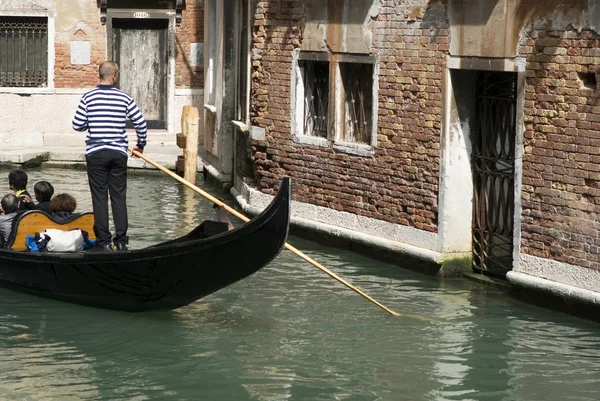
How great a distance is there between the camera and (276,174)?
10789 mm

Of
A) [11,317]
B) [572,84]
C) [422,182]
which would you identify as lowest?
[11,317]

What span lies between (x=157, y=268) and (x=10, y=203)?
165 centimetres

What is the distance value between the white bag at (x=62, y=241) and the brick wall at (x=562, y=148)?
2653mm

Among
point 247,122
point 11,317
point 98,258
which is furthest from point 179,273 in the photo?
point 247,122

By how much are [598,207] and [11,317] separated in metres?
3.33

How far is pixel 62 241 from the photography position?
8008 millimetres

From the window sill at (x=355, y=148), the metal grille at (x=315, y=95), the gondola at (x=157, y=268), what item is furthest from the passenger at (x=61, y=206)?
the metal grille at (x=315, y=95)

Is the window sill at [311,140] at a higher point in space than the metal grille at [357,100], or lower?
lower

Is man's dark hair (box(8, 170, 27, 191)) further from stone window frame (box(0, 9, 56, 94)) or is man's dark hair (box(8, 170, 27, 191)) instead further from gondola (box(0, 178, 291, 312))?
stone window frame (box(0, 9, 56, 94))

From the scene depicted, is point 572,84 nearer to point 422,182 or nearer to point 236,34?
point 422,182

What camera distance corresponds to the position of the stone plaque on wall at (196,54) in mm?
16750

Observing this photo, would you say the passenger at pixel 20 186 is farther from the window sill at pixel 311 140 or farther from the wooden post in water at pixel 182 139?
the wooden post in water at pixel 182 139

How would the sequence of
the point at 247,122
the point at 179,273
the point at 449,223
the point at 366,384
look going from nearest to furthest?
the point at 366,384 < the point at 179,273 < the point at 449,223 < the point at 247,122

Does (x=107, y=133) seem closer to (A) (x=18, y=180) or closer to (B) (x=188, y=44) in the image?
(A) (x=18, y=180)
